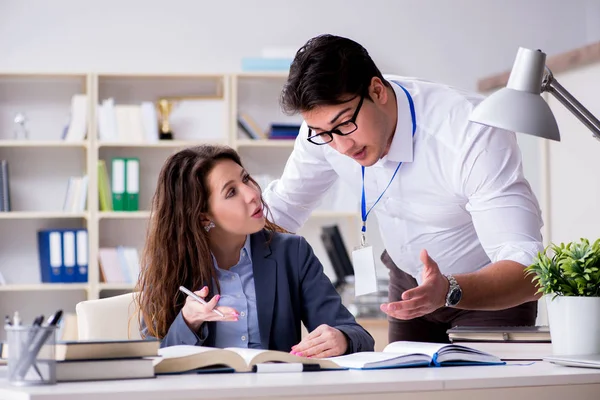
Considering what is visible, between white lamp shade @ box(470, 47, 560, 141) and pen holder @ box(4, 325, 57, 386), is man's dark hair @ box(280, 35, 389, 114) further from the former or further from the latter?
pen holder @ box(4, 325, 57, 386)

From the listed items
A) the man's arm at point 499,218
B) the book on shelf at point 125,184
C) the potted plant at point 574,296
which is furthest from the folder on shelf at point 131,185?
the potted plant at point 574,296

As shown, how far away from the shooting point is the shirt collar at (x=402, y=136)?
7.00 feet

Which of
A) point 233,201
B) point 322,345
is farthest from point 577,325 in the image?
point 233,201

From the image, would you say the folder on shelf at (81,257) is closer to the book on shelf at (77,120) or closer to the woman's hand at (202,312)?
the book on shelf at (77,120)

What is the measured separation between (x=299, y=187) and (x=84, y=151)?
252cm

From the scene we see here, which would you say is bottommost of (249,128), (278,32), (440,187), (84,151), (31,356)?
(31,356)

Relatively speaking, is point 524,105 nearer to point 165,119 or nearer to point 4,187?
point 165,119

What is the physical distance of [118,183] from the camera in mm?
4559

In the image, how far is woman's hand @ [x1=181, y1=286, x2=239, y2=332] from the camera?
1.65 meters

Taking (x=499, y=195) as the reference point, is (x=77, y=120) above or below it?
above

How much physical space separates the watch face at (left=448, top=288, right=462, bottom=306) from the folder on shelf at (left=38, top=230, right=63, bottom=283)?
10.1ft

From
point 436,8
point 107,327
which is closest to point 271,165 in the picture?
point 436,8

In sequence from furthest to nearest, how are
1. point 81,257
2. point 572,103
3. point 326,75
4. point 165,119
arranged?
point 165,119
point 81,257
point 326,75
point 572,103

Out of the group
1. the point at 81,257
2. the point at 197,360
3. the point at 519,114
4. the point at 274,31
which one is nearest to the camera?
the point at 197,360
